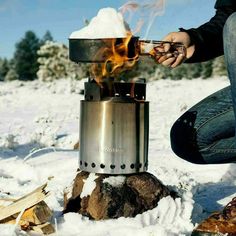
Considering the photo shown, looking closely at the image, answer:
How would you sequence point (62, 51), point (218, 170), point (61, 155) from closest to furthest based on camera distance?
point (218, 170) → point (61, 155) → point (62, 51)

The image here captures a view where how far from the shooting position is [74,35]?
2.47 meters

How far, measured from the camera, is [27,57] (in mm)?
53469

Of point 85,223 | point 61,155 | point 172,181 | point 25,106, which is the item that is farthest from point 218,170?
point 25,106

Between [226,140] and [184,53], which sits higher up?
[184,53]

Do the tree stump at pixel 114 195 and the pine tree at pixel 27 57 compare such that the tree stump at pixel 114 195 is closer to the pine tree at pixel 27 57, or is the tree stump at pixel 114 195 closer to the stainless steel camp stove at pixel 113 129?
→ the stainless steel camp stove at pixel 113 129

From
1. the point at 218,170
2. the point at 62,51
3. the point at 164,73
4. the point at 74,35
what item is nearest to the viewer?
the point at 74,35

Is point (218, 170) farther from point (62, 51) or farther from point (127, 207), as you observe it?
point (62, 51)

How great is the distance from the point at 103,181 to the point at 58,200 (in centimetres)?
53

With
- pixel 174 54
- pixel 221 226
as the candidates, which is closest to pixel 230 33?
pixel 174 54

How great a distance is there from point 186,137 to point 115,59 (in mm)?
733

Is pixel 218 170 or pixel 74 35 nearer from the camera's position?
pixel 74 35

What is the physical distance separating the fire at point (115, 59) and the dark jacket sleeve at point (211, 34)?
45 cm

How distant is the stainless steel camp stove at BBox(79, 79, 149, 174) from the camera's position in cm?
249

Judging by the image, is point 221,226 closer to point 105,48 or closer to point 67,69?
point 105,48
